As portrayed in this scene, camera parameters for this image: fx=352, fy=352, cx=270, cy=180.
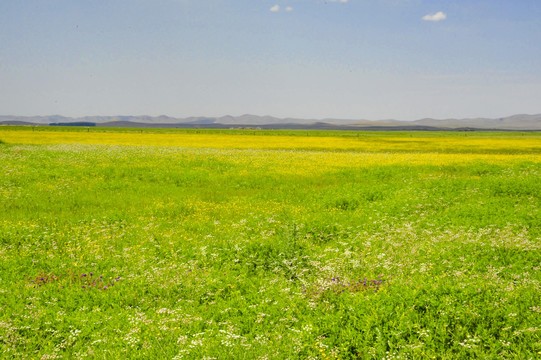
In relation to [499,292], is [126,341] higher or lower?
lower

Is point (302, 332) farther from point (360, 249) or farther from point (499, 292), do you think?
point (360, 249)

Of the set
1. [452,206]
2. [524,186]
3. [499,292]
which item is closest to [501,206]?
[452,206]

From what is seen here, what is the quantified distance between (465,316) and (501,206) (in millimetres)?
12130

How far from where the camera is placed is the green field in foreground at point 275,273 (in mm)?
7012

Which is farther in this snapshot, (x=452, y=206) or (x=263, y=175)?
(x=263, y=175)

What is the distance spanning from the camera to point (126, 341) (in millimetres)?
7484

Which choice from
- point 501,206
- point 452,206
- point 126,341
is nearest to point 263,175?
point 452,206

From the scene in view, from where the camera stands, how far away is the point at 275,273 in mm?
10992

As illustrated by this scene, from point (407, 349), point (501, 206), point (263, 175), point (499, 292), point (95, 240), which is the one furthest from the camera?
point (263, 175)

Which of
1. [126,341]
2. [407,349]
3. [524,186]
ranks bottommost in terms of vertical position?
[126,341]

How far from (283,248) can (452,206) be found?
32.7ft

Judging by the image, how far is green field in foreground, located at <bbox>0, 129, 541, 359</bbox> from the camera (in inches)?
276

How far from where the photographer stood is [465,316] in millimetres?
7094

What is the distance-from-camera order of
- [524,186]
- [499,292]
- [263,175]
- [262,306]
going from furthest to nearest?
[263,175] → [524,186] → [262,306] → [499,292]
